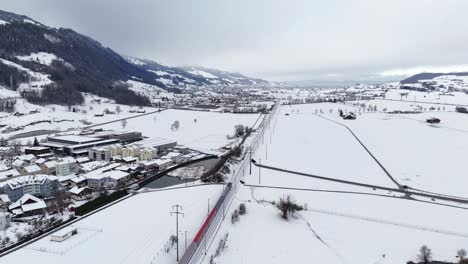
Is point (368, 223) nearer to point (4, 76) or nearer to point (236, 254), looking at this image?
point (236, 254)

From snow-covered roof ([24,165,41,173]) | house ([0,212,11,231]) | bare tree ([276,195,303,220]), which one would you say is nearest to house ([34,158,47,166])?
snow-covered roof ([24,165,41,173])

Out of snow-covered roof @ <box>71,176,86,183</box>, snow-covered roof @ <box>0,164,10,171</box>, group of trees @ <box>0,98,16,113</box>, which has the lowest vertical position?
snow-covered roof @ <box>71,176,86,183</box>

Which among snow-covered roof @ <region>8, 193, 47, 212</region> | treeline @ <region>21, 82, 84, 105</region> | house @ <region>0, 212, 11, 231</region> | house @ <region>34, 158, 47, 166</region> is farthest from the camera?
treeline @ <region>21, 82, 84, 105</region>

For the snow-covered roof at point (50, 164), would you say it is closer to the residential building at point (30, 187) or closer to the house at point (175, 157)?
the residential building at point (30, 187)

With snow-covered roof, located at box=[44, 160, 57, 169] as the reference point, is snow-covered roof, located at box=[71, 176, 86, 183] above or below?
below

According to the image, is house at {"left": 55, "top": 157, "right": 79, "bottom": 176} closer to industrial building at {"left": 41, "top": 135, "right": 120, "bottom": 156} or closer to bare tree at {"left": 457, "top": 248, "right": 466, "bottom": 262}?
industrial building at {"left": 41, "top": 135, "right": 120, "bottom": 156}

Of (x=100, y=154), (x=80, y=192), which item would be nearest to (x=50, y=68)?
(x=100, y=154)

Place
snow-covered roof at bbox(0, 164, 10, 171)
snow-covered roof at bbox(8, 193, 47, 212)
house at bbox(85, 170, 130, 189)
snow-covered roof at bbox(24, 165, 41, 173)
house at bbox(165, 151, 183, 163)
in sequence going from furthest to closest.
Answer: house at bbox(165, 151, 183, 163)
snow-covered roof at bbox(0, 164, 10, 171)
snow-covered roof at bbox(24, 165, 41, 173)
house at bbox(85, 170, 130, 189)
snow-covered roof at bbox(8, 193, 47, 212)

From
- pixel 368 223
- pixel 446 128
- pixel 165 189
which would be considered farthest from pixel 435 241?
pixel 446 128
